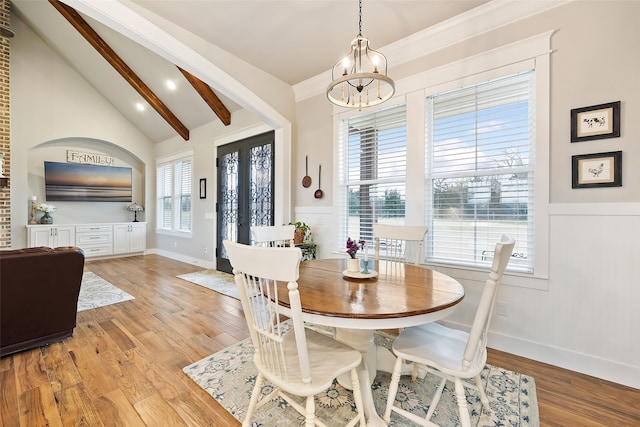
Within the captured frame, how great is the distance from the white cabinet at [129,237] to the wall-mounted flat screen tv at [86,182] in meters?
0.73

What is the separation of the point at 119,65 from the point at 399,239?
5803 millimetres

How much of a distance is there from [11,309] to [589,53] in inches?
193

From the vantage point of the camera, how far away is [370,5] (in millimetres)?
2475

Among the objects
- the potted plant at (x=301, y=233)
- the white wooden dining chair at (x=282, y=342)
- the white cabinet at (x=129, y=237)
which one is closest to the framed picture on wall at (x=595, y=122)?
the white wooden dining chair at (x=282, y=342)

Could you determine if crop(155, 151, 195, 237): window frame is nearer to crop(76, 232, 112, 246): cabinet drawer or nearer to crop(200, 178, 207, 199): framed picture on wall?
crop(200, 178, 207, 199): framed picture on wall

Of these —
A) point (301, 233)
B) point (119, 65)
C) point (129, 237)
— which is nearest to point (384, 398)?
point (301, 233)

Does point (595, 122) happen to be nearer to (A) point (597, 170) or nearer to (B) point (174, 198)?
(A) point (597, 170)

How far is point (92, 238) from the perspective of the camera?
609cm

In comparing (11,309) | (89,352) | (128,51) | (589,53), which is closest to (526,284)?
(589,53)

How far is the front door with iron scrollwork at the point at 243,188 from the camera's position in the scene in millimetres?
4547

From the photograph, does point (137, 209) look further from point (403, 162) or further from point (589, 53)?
point (589, 53)

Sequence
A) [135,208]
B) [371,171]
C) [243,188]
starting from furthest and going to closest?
1. [135,208]
2. [243,188]
3. [371,171]

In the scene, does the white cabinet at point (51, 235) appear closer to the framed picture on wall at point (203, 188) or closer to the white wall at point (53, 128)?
the white wall at point (53, 128)

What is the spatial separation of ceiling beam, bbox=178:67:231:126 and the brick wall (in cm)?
306
